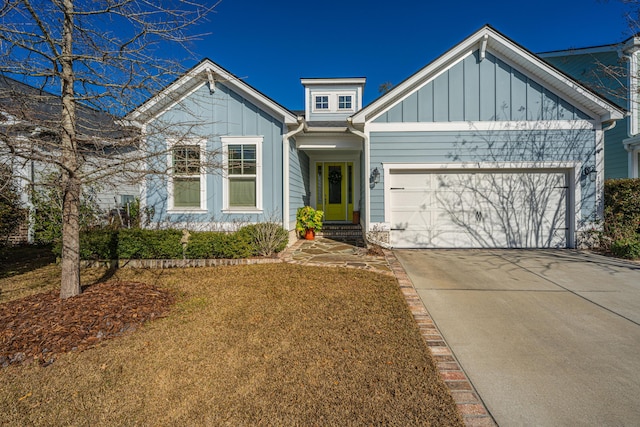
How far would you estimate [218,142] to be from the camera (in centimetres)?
832

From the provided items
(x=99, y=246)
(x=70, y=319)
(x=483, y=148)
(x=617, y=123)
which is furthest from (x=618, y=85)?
(x=99, y=246)

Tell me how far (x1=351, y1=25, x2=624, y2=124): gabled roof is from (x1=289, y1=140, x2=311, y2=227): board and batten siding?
2178 millimetres

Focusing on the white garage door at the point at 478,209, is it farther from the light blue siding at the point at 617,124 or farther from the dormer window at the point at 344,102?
the dormer window at the point at 344,102

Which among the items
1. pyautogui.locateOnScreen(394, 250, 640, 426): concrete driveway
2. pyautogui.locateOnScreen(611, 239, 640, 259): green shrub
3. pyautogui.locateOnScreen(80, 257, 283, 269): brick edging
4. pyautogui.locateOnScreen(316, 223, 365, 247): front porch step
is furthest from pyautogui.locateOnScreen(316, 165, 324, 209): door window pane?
pyautogui.locateOnScreen(611, 239, 640, 259): green shrub

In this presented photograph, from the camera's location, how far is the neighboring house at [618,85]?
8766 mm

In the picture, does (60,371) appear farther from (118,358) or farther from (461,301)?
(461,301)

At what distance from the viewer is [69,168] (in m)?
3.82

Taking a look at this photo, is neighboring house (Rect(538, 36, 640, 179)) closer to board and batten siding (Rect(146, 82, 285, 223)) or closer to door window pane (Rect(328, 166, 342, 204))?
door window pane (Rect(328, 166, 342, 204))

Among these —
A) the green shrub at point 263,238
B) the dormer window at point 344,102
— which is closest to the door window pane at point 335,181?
the dormer window at point 344,102

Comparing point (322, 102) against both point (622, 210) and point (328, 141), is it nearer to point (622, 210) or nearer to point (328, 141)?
point (328, 141)

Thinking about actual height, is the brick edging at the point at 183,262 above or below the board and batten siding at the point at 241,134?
below

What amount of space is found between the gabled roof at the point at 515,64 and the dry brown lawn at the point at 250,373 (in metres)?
5.49

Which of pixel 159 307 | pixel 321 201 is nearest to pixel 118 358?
pixel 159 307

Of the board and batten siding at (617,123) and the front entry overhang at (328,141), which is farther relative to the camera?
the board and batten siding at (617,123)
